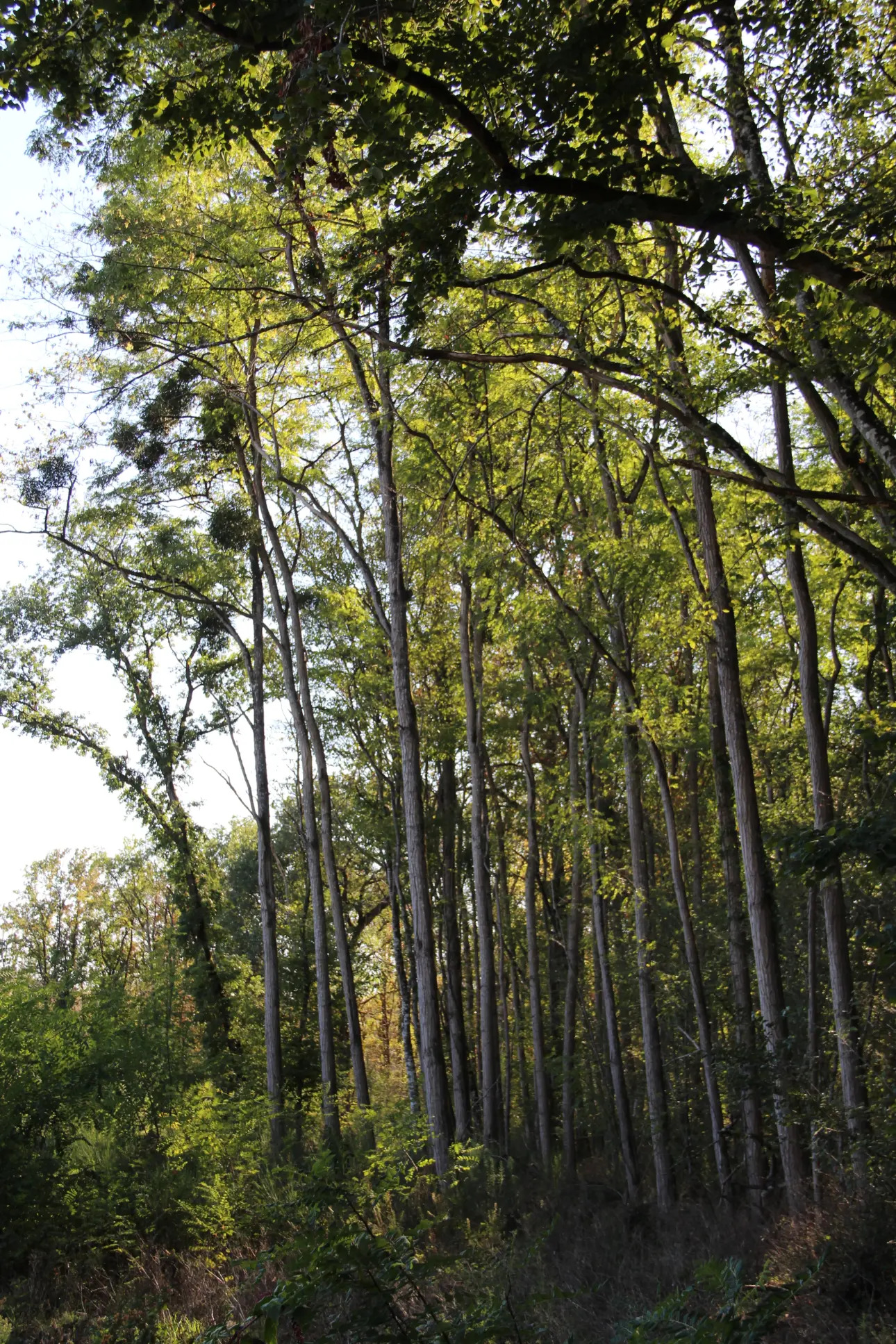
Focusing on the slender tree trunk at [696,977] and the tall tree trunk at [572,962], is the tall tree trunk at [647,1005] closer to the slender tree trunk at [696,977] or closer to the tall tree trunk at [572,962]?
the slender tree trunk at [696,977]

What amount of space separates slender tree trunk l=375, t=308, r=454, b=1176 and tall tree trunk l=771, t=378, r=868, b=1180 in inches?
143

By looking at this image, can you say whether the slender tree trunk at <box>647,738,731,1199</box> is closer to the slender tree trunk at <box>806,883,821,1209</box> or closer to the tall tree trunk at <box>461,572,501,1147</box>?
the slender tree trunk at <box>806,883,821,1209</box>

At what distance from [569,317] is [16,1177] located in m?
9.85

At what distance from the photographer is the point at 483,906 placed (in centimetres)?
1439

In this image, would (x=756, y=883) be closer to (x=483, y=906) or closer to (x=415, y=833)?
(x=415, y=833)

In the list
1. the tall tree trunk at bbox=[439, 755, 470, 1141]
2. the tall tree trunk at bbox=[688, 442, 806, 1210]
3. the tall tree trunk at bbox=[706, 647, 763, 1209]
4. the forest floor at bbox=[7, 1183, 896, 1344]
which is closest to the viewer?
the forest floor at bbox=[7, 1183, 896, 1344]

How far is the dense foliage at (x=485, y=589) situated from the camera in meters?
4.06

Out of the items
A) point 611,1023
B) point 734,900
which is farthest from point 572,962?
point 734,900

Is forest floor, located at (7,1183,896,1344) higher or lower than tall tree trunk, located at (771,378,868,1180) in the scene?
lower

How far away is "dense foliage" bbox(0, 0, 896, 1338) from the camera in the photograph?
406 centimetres

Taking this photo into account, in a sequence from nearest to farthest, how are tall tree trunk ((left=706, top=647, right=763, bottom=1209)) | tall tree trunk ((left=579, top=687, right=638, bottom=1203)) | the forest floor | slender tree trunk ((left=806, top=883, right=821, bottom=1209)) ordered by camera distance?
the forest floor, slender tree trunk ((left=806, top=883, right=821, bottom=1209)), tall tree trunk ((left=706, top=647, right=763, bottom=1209)), tall tree trunk ((left=579, top=687, right=638, bottom=1203))

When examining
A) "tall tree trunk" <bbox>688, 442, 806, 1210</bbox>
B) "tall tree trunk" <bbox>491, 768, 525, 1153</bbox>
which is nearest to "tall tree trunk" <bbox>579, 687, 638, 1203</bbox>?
"tall tree trunk" <bbox>491, 768, 525, 1153</bbox>

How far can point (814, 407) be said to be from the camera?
6152 millimetres

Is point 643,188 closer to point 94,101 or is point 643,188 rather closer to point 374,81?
point 374,81
